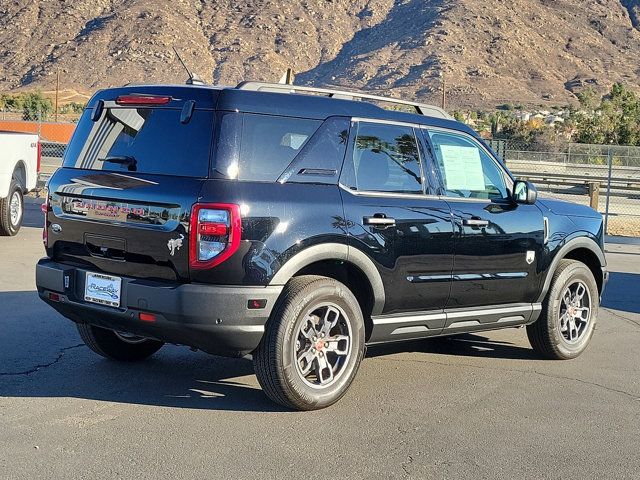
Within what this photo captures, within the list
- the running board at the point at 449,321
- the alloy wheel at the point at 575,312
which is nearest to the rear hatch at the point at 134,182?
the running board at the point at 449,321

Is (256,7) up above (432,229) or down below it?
above

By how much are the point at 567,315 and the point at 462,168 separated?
5.65 ft

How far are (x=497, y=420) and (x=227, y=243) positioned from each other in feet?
6.78

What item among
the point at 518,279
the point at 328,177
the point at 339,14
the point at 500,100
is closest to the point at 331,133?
the point at 328,177

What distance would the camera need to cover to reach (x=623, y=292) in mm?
11750

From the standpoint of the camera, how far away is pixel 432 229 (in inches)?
256

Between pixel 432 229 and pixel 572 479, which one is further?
pixel 432 229

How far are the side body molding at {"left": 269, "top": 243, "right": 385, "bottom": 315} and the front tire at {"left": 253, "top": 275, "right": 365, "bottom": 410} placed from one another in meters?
0.13

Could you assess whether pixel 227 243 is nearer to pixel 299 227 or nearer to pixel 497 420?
pixel 299 227

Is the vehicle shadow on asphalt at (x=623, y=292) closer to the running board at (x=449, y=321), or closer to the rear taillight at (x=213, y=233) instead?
the running board at (x=449, y=321)

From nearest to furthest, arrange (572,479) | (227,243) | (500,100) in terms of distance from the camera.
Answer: (572,479), (227,243), (500,100)

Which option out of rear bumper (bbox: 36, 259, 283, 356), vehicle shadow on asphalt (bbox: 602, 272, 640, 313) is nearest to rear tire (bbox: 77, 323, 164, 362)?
rear bumper (bbox: 36, 259, 283, 356)

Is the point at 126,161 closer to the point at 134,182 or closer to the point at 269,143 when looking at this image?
the point at 134,182

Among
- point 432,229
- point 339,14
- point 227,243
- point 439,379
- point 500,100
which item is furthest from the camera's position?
point 339,14
